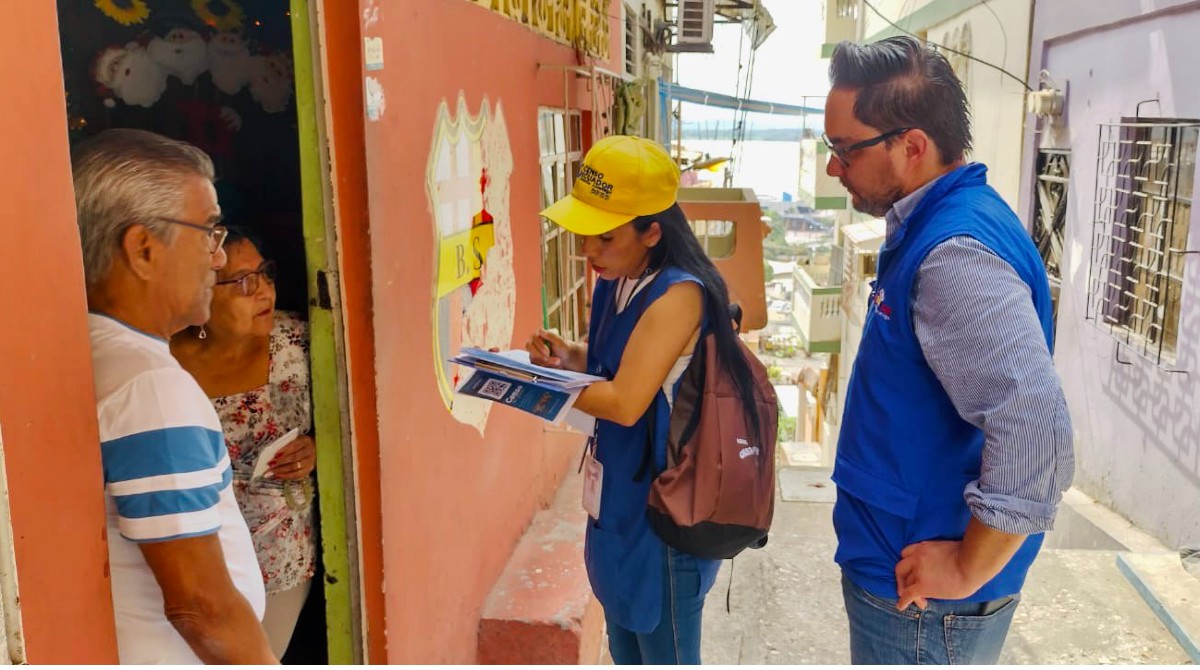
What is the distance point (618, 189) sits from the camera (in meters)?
2.31

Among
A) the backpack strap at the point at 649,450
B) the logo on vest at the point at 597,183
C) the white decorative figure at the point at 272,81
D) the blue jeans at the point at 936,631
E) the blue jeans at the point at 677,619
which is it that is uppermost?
the white decorative figure at the point at 272,81

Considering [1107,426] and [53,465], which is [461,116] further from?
[1107,426]

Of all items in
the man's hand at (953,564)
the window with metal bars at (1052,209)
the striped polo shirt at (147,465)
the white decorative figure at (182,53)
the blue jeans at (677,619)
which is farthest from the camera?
the window with metal bars at (1052,209)

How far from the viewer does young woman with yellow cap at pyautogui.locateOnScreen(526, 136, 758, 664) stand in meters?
2.23

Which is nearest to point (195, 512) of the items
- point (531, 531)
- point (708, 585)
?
point (708, 585)

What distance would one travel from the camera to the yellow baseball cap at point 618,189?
2.31 m

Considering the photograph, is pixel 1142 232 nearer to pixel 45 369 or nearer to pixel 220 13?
pixel 220 13

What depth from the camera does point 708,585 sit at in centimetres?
243

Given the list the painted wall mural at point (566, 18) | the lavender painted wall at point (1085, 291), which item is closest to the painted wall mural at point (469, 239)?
the painted wall mural at point (566, 18)

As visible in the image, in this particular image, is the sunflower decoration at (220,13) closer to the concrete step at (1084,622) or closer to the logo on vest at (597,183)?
the logo on vest at (597,183)

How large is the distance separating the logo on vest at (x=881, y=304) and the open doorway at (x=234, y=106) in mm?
1411

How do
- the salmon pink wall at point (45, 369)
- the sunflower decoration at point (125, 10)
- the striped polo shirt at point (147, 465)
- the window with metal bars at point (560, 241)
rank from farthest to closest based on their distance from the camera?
the window with metal bars at point (560, 241) < the sunflower decoration at point (125, 10) < the striped polo shirt at point (147, 465) < the salmon pink wall at point (45, 369)

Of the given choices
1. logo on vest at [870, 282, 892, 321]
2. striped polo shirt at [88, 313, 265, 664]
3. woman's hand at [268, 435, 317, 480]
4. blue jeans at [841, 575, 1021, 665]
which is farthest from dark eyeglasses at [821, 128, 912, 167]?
woman's hand at [268, 435, 317, 480]

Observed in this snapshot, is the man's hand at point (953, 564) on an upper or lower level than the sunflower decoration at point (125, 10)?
lower
